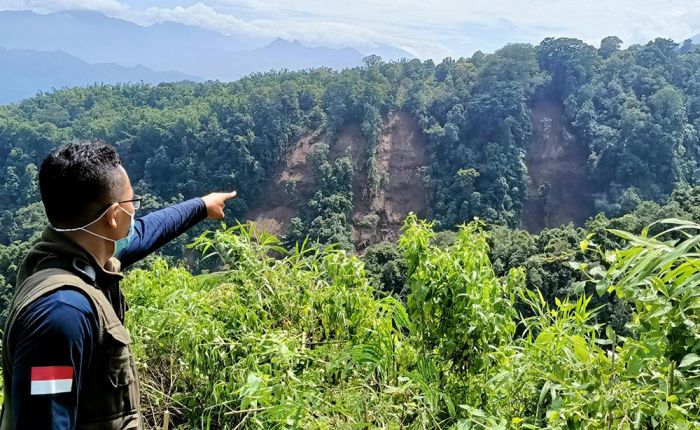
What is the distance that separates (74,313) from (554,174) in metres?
30.7

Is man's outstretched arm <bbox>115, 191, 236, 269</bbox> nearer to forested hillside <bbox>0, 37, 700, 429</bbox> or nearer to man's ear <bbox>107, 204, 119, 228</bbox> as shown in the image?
forested hillside <bbox>0, 37, 700, 429</bbox>

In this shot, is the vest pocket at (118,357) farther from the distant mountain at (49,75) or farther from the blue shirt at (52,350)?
the distant mountain at (49,75)

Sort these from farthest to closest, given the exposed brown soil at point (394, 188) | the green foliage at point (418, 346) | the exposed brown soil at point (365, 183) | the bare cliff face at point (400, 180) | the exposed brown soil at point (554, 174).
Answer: the exposed brown soil at point (365, 183), the bare cliff face at point (400, 180), the exposed brown soil at point (554, 174), the exposed brown soil at point (394, 188), the green foliage at point (418, 346)

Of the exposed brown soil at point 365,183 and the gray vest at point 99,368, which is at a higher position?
the gray vest at point 99,368

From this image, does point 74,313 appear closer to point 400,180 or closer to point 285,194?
point 285,194

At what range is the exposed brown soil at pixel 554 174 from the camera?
2773 cm

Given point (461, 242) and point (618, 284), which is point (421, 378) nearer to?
point (461, 242)

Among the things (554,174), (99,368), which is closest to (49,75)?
(554,174)

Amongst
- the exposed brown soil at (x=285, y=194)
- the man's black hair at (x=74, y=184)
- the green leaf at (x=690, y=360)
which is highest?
the man's black hair at (x=74, y=184)

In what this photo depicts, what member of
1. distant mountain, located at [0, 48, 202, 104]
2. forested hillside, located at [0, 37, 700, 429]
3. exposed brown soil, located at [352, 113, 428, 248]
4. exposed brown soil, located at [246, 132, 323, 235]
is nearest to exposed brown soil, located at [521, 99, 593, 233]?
forested hillside, located at [0, 37, 700, 429]

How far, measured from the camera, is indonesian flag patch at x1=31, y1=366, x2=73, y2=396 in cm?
93

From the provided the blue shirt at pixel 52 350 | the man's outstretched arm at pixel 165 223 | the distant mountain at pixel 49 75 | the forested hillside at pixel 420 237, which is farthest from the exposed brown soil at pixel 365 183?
the distant mountain at pixel 49 75

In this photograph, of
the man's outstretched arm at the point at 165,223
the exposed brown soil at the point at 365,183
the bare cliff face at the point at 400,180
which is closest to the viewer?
the man's outstretched arm at the point at 165,223

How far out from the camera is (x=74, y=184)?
1095 millimetres
